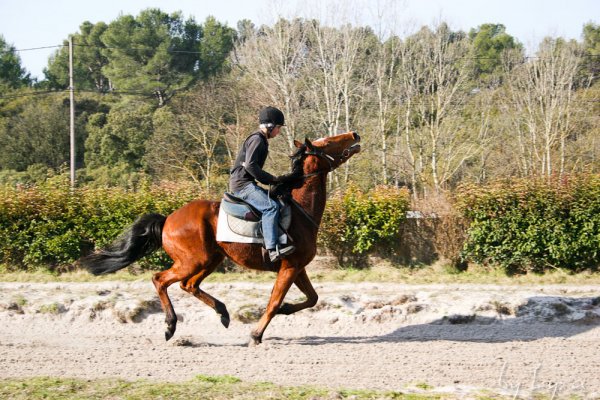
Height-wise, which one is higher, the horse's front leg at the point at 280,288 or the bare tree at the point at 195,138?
the bare tree at the point at 195,138

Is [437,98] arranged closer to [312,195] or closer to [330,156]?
[330,156]

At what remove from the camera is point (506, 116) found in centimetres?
3819

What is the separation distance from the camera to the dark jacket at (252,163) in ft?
26.7

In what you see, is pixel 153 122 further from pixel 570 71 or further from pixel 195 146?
pixel 570 71

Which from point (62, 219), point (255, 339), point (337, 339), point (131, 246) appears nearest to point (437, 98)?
point (62, 219)

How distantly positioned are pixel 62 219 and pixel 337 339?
8.94m

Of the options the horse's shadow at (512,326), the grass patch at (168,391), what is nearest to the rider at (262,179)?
the horse's shadow at (512,326)

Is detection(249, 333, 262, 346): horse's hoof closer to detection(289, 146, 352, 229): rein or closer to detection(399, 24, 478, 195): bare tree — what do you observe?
detection(289, 146, 352, 229): rein

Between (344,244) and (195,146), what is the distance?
2609cm

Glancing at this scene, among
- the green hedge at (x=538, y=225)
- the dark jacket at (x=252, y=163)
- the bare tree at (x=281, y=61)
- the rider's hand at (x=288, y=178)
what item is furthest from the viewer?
the bare tree at (x=281, y=61)

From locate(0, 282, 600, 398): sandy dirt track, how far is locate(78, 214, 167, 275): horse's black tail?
1059 mm

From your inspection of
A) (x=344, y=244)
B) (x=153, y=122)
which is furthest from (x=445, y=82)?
(x=344, y=244)

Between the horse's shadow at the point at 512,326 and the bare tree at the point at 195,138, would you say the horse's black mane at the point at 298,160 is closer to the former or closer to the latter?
the horse's shadow at the point at 512,326

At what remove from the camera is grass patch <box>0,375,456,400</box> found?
230 inches
